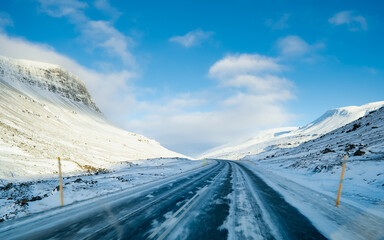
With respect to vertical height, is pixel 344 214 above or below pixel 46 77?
below

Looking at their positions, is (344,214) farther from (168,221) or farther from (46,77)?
(46,77)

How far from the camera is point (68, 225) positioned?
448 centimetres

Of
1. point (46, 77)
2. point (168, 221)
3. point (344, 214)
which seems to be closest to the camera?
point (168, 221)

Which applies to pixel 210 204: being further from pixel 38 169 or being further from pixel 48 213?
pixel 38 169

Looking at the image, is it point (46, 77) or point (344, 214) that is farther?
point (46, 77)

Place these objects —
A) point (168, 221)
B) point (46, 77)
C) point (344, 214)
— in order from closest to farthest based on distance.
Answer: point (168, 221) < point (344, 214) < point (46, 77)

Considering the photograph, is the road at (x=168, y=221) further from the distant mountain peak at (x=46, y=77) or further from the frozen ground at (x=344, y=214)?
the distant mountain peak at (x=46, y=77)

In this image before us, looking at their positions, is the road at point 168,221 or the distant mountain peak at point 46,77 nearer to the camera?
the road at point 168,221

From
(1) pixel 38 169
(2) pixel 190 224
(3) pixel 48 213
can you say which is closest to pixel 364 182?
(2) pixel 190 224

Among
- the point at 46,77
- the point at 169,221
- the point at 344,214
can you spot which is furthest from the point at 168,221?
the point at 46,77

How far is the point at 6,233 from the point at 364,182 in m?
13.7

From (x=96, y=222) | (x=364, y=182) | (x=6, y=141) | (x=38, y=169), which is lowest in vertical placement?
(x=364, y=182)

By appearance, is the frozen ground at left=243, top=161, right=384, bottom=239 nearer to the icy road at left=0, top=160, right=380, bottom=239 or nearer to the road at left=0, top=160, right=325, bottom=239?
the icy road at left=0, top=160, right=380, bottom=239

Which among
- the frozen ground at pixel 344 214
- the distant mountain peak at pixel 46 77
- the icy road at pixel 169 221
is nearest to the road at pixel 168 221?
the icy road at pixel 169 221
